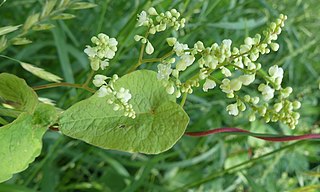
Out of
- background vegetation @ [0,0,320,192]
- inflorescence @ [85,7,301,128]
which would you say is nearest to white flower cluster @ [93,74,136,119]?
inflorescence @ [85,7,301,128]

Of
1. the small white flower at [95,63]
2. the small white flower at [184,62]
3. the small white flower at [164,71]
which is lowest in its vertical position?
the small white flower at [164,71]

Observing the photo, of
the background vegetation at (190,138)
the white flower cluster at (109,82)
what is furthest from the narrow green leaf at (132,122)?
the background vegetation at (190,138)

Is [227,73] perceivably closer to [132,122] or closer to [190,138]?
[132,122]

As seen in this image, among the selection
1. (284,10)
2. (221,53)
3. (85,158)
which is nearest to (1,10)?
(85,158)

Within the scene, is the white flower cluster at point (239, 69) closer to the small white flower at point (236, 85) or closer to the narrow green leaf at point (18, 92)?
the small white flower at point (236, 85)

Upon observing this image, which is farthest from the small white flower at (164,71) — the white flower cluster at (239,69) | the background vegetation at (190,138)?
the background vegetation at (190,138)

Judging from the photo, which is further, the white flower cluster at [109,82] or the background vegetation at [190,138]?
the background vegetation at [190,138]

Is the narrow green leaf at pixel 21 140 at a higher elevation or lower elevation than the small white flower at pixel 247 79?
lower
